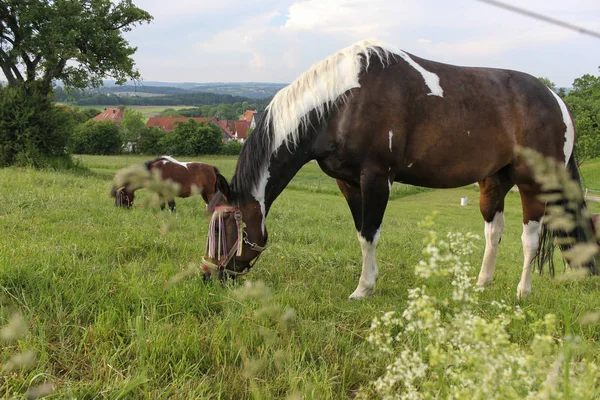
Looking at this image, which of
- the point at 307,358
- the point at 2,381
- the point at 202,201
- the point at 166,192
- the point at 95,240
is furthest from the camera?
the point at 202,201

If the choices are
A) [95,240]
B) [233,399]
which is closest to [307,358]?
[233,399]

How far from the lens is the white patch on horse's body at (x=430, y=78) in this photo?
11.2ft

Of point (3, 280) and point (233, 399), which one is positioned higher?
point (3, 280)

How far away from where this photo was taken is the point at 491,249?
4.18 m

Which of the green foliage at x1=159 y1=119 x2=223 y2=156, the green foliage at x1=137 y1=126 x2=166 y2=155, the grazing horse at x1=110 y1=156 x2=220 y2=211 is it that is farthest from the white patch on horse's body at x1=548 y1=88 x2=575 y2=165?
the green foliage at x1=159 y1=119 x2=223 y2=156

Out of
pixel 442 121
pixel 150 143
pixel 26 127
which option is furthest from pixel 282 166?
pixel 150 143

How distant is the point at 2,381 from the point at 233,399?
1024mm

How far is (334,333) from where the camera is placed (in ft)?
7.95

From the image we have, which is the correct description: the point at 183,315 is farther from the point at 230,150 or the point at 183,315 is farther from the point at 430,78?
the point at 230,150

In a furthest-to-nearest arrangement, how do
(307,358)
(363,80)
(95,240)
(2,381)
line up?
(95,240)
(363,80)
(307,358)
(2,381)

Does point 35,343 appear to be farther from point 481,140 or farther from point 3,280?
point 481,140

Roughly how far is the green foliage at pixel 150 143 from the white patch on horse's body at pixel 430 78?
146 ft

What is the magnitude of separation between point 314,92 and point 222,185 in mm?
1093

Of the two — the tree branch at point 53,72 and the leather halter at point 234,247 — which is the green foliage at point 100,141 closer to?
the tree branch at point 53,72
